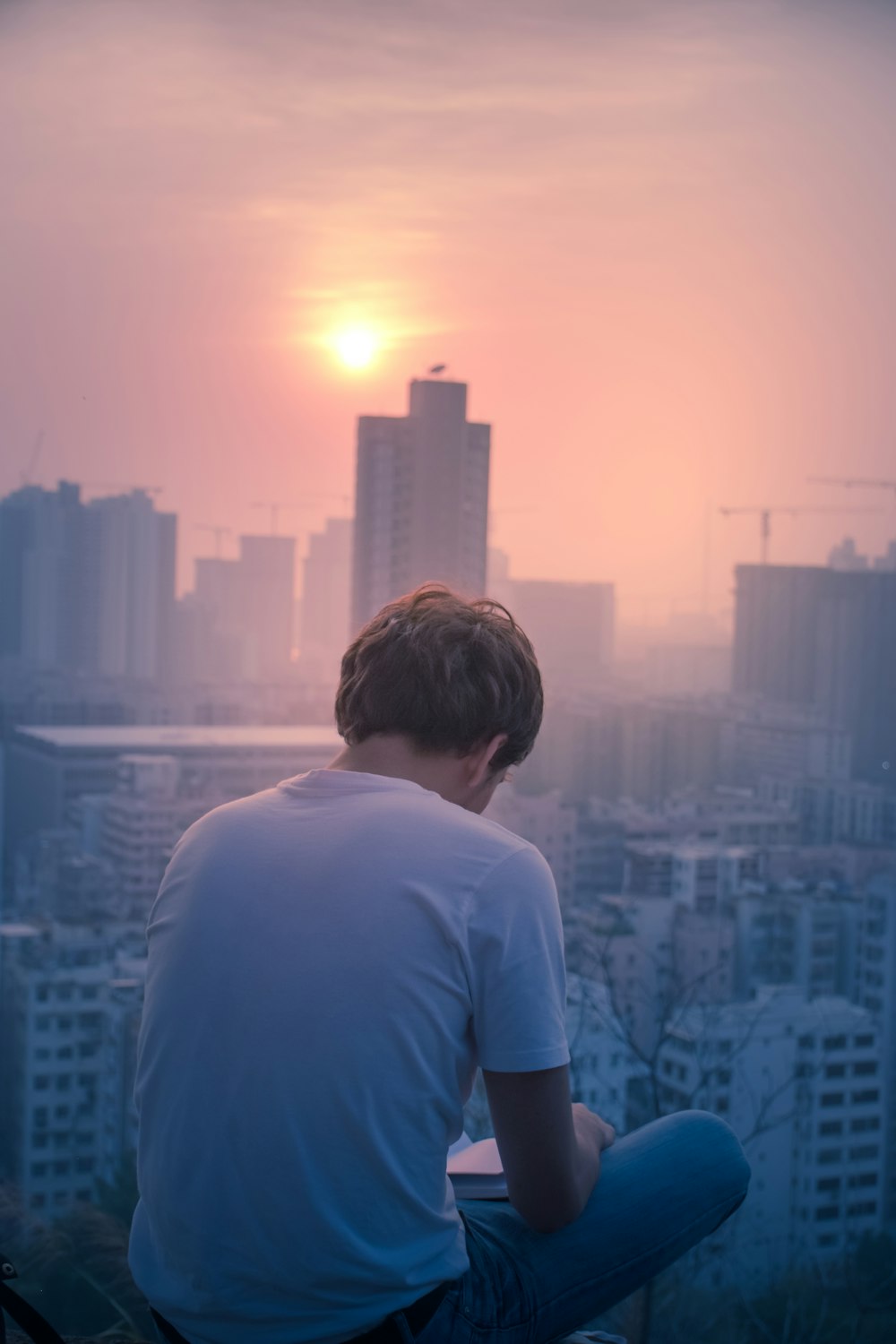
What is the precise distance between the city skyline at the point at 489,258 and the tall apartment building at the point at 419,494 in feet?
0.31

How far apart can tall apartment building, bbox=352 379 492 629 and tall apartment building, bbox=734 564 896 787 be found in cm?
115

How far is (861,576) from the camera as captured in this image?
15.1ft

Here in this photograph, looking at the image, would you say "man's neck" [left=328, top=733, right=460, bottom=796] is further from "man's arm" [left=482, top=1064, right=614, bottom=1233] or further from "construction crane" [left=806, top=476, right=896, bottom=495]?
"construction crane" [left=806, top=476, right=896, bottom=495]

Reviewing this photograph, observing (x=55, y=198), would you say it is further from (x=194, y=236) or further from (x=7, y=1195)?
(x=7, y=1195)

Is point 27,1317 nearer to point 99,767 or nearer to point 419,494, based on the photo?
point 99,767

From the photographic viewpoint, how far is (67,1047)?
10.4 feet

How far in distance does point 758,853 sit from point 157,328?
2.64 metres

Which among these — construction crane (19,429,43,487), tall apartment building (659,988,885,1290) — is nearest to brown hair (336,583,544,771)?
tall apartment building (659,988,885,1290)

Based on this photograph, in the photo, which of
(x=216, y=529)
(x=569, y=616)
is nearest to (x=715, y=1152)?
(x=569, y=616)

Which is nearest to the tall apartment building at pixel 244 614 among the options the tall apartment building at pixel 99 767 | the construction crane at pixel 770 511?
the tall apartment building at pixel 99 767

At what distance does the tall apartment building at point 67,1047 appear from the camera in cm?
301

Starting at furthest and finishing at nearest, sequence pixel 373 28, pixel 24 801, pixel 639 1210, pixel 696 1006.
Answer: pixel 24 801 < pixel 696 1006 < pixel 373 28 < pixel 639 1210

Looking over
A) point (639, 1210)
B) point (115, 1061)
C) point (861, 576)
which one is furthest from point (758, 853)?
point (639, 1210)

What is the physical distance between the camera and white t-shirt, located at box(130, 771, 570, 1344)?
0.61 meters
